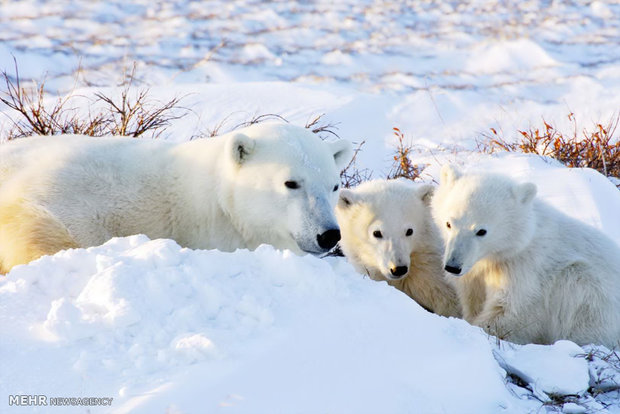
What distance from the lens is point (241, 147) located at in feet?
12.1

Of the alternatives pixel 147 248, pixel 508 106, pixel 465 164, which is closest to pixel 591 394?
pixel 147 248

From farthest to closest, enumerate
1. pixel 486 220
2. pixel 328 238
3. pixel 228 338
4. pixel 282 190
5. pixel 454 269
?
pixel 486 220, pixel 454 269, pixel 282 190, pixel 328 238, pixel 228 338

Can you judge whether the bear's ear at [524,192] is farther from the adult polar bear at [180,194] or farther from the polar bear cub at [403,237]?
the adult polar bear at [180,194]

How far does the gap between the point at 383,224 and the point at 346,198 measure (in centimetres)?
34

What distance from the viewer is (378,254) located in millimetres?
4324

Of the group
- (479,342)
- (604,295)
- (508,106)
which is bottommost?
(508,106)

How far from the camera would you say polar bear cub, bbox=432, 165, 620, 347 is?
12.7 feet

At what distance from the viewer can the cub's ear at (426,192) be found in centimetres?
458

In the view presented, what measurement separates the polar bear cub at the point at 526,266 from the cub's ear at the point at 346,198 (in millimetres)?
676

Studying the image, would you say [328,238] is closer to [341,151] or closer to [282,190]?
[282,190]

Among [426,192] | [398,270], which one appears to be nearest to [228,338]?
[398,270]

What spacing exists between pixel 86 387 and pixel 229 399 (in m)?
0.44

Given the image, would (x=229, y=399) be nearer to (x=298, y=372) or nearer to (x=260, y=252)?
(x=298, y=372)

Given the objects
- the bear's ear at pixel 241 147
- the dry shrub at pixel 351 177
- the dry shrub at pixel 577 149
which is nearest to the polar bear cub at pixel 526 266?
the bear's ear at pixel 241 147
